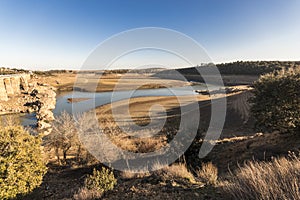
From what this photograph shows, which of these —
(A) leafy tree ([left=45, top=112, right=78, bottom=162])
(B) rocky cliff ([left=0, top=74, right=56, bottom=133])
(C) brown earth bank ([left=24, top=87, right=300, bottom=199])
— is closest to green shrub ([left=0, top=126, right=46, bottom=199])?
(C) brown earth bank ([left=24, top=87, right=300, bottom=199])

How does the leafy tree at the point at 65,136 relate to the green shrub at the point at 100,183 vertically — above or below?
below

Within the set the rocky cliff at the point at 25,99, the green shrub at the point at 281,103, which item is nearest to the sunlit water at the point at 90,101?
the rocky cliff at the point at 25,99

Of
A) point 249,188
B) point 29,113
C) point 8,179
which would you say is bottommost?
point 29,113

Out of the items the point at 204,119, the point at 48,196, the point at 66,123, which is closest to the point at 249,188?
the point at 48,196

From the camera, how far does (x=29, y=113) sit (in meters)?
56.8

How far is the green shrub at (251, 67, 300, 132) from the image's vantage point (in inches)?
586

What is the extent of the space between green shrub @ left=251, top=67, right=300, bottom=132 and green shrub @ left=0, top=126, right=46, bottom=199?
51.0 feet

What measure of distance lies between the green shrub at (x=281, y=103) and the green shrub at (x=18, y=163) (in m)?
15.6

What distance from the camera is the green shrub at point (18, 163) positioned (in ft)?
25.6

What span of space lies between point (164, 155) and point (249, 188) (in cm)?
1108

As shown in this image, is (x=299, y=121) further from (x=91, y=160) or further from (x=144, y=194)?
(x=91, y=160)

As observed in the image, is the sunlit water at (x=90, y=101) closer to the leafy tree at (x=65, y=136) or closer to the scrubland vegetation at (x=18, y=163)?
the leafy tree at (x=65, y=136)

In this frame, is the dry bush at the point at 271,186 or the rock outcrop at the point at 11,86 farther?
the rock outcrop at the point at 11,86

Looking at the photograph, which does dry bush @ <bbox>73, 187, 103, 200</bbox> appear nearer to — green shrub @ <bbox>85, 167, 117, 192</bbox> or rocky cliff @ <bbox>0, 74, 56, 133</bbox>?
green shrub @ <bbox>85, 167, 117, 192</bbox>
